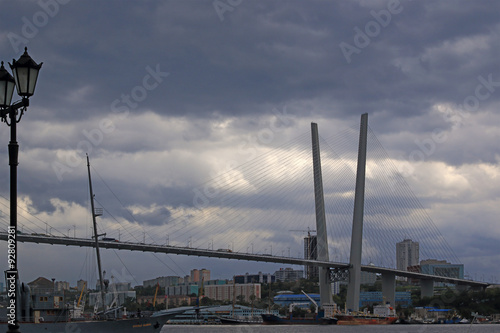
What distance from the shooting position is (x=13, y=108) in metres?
9.46

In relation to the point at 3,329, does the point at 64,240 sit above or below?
above

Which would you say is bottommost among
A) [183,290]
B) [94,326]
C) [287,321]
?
[287,321]

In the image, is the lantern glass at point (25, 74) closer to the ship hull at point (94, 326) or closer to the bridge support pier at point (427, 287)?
the ship hull at point (94, 326)

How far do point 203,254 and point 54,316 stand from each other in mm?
35071

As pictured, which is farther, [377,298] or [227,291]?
[377,298]

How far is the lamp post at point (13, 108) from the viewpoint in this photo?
9.02 m

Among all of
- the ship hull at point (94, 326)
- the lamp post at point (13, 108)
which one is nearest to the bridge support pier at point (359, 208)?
the ship hull at point (94, 326)

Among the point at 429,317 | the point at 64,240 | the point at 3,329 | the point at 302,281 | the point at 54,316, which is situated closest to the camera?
the point at 3,329

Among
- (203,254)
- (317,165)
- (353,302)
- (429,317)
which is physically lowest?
(429,317)

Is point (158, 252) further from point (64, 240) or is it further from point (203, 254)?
point (64, 240)

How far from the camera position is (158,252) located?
245ft

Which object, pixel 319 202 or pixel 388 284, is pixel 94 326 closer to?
pixel 319 202

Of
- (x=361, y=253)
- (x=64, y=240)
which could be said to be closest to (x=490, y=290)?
(x=361, y=253)

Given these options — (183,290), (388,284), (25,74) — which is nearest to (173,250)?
(388,284)
